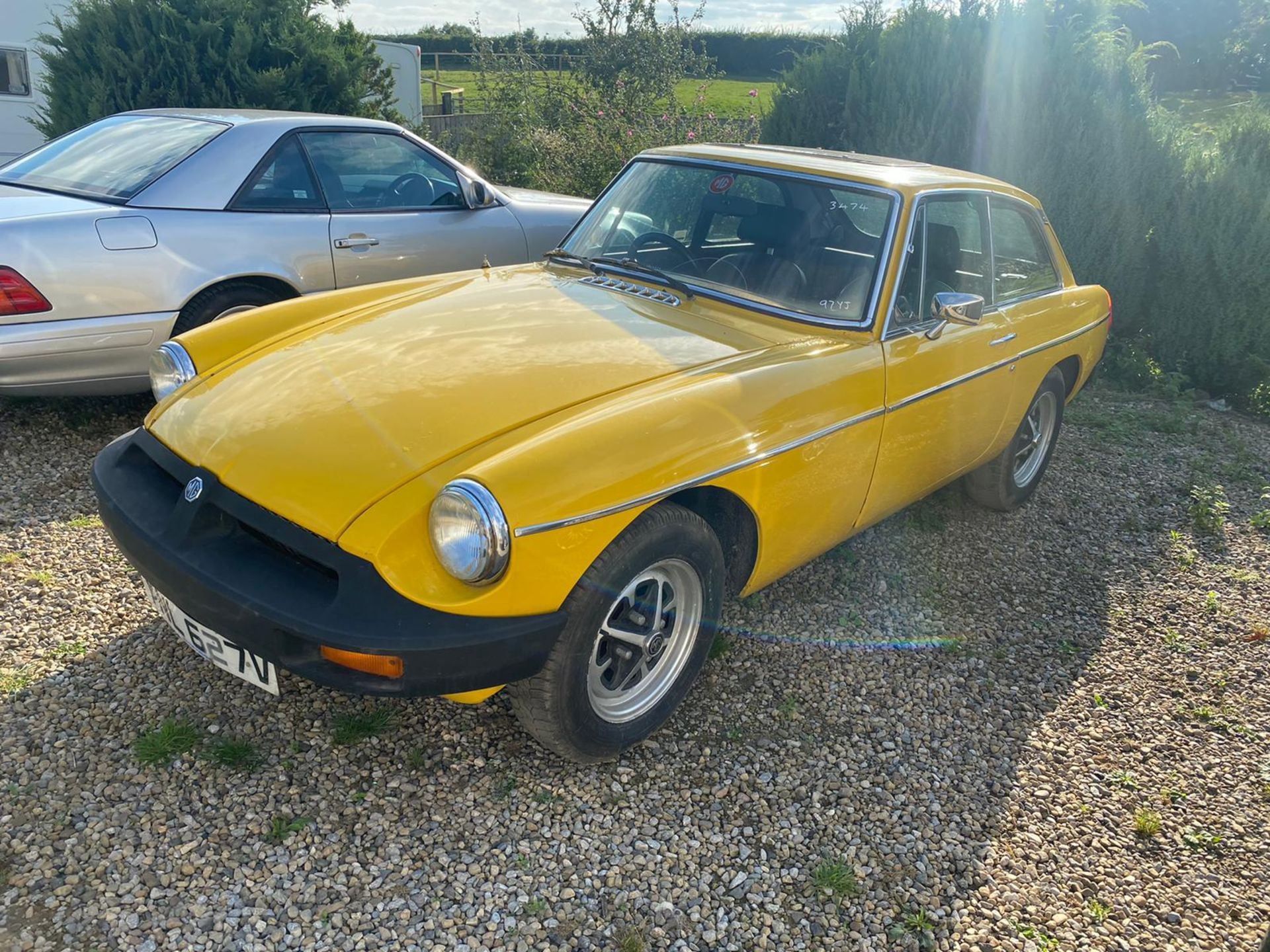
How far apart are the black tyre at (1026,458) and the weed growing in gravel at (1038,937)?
98.0 inches

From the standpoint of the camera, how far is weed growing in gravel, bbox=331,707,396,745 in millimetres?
2715

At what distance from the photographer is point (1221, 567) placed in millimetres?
4453

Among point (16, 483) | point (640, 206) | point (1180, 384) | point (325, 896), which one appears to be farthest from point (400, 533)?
point (1180, 384)

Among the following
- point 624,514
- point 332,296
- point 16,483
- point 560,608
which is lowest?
point 16,483

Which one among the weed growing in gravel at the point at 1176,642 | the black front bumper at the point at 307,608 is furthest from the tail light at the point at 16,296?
the weed growing in gravel at the point at 1176,642

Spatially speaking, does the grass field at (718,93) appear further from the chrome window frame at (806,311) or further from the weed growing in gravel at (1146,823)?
the weed growing in gravel at (1146,823)

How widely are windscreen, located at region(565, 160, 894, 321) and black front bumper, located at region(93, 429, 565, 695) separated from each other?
1.73 m

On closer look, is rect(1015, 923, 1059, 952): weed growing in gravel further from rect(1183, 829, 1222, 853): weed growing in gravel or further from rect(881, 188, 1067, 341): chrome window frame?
rect(881, 188, 1067, 341): chrome window frame

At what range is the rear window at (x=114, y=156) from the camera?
4.54 m

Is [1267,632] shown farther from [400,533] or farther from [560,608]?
[400,533]

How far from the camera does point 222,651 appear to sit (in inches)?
94.7

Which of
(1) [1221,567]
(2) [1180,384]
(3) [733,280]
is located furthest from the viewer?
(2) [1180,384]

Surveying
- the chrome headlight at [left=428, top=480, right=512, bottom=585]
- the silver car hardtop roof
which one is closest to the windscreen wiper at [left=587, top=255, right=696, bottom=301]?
the chrome headlight at [left=428, top=480, right=512, bottom=585]

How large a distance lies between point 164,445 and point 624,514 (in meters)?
1.45
